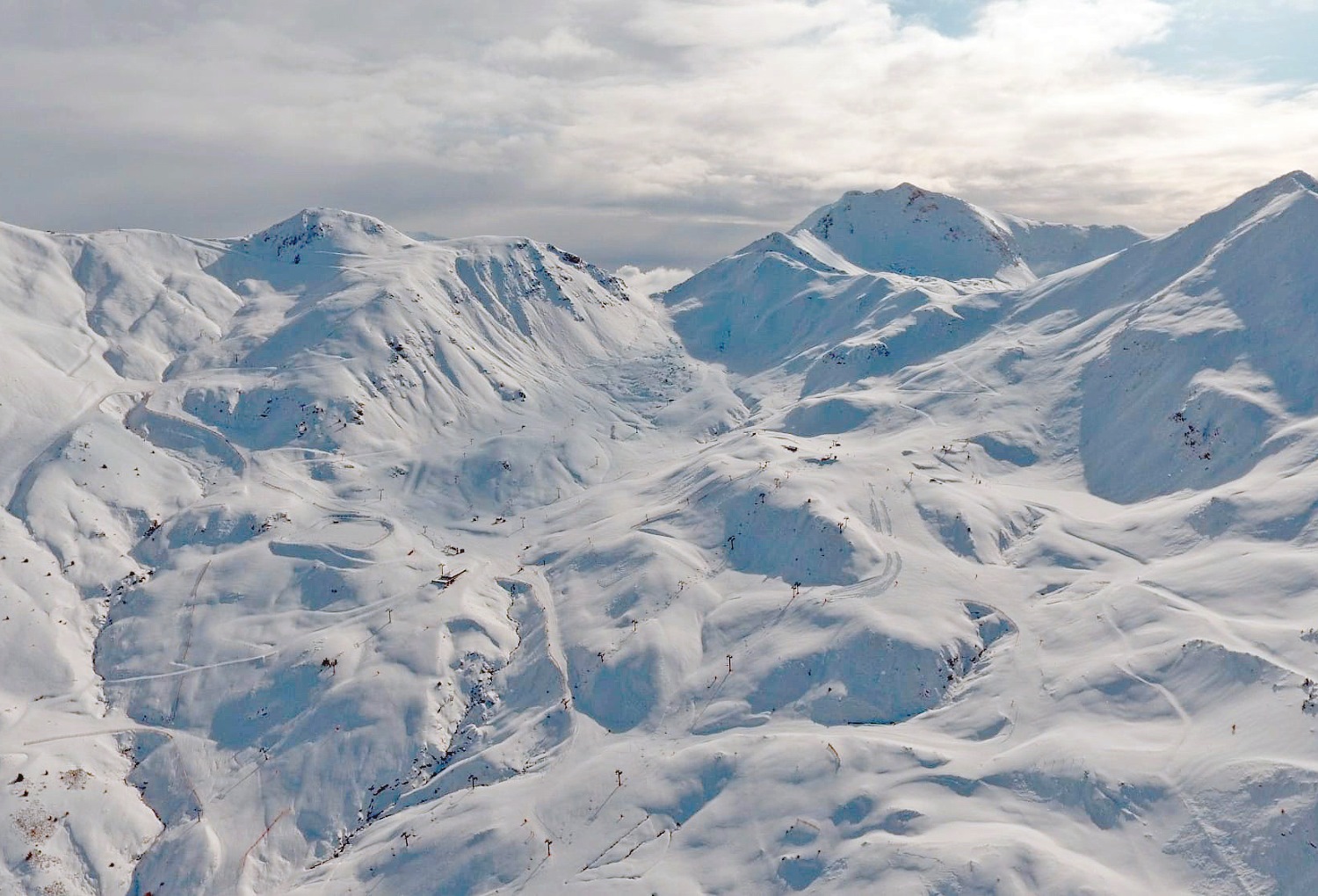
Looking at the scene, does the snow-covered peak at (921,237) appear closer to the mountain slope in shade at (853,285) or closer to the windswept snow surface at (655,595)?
the mountain slope in shade at (853,285)

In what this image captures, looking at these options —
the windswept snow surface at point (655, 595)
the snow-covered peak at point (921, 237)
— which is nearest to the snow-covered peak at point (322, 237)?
the windswept snow surface at point (655, 595)

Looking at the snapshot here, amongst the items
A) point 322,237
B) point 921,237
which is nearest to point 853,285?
point 921,237

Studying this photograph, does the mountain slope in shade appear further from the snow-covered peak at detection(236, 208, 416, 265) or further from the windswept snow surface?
the snow-covered peak at detection(236, 208, 416, 265)

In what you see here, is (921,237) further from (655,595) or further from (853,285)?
(655,595)

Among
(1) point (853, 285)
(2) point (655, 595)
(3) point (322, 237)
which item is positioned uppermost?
(3) point (322, 237)

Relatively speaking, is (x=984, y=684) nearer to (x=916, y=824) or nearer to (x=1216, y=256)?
(x=916, y=824)

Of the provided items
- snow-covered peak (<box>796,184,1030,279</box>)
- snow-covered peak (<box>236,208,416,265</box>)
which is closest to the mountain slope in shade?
snow-covered peak (<box>796,184,1030,279</box>)
